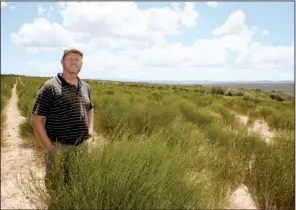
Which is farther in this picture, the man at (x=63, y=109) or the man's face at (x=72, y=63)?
the man's face at (x=72, y=63)

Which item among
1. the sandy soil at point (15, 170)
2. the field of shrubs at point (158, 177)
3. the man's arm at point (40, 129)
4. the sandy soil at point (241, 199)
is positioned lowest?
the sandy soil at point (241, 199)

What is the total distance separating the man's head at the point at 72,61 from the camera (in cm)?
362

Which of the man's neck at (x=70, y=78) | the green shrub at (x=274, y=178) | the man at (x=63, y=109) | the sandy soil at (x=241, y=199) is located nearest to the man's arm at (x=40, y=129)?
the man at (x=63, y=109)

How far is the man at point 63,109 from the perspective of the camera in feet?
11.4

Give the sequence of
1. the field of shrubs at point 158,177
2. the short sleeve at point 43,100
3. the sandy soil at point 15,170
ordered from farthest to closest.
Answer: the sandy soil at point 15,170 < the short sleeve at point 43,100 < the field of shrubs at point 158,177

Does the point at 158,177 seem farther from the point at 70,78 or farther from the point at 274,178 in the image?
the point at 274,178

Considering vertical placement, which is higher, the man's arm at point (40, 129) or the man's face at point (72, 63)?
the man's face at point (72, 63)

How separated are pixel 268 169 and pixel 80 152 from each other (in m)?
2.27

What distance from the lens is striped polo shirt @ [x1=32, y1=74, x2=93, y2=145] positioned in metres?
3.46

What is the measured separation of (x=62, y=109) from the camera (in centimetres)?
357

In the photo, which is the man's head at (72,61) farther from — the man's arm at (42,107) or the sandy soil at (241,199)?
the sandy soil at (241,199)

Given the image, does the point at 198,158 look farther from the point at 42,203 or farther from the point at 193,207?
the point at 42,203

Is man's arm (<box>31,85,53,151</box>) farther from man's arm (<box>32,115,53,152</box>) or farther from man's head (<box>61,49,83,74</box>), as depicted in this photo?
man's head (<box>61,49,83,74</box>)

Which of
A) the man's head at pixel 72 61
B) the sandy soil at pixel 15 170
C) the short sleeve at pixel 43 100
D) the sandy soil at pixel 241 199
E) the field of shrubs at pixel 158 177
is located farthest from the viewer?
the sandy soil at pixel 241 199
